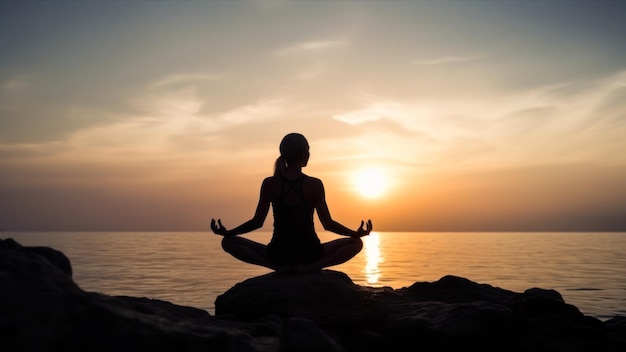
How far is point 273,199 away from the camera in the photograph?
7895mm

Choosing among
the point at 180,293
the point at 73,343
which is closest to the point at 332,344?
the point at 73,343

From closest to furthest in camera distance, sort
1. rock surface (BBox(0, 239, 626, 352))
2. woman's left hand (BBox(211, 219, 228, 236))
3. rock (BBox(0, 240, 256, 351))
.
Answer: rock (BBox(0, 240, 256, 351)) < rock surface (BBox(0, 239, 626, 352)) < woman's left hand (BBox(211, 219, 228, 236))

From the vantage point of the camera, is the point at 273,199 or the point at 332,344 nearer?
the point at 332,344

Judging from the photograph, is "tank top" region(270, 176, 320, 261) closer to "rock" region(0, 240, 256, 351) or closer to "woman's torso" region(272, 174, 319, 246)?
"woman's torso" region(272, 174, 319, 246)

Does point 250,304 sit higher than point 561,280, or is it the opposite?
point 250,304

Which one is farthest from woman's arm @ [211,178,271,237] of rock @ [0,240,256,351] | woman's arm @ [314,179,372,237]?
rock @ [0,240,256,351]

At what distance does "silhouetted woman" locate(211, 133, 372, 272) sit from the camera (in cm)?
783

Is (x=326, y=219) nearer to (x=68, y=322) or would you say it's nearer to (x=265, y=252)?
(x=265, y=252)

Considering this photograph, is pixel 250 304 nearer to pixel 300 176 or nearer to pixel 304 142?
pixel 300 176

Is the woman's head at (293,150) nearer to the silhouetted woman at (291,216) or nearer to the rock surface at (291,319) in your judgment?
the silhouetted woman at (291,216)

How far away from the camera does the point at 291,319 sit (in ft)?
16.7

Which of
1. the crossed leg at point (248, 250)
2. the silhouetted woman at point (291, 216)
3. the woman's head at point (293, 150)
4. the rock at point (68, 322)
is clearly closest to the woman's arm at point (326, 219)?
the silhouetted woman at point (291, 216)

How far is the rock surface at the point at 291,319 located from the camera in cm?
410

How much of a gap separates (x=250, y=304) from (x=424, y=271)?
2241 cm
